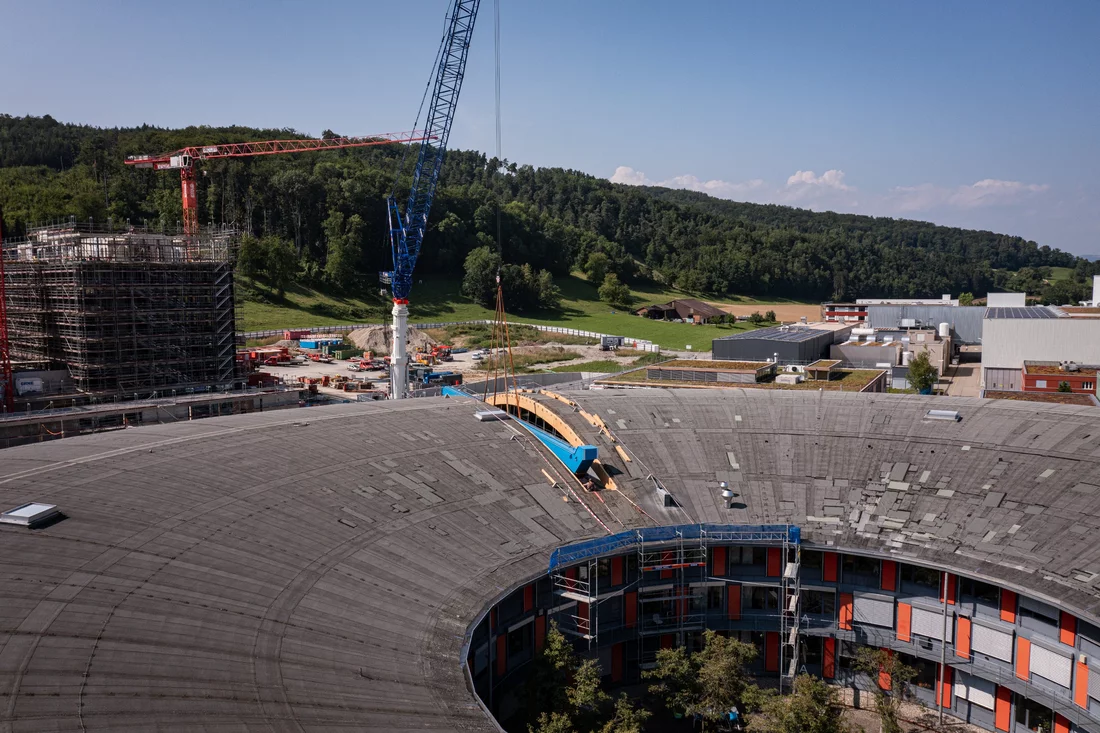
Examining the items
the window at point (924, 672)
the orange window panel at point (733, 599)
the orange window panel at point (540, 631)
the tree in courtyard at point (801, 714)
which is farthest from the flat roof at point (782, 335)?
the tree in courtyard at point (801, 714)

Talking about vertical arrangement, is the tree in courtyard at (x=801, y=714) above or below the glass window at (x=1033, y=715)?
above

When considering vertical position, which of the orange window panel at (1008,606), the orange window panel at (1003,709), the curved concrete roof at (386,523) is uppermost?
the curved concrete roof at (386,523)

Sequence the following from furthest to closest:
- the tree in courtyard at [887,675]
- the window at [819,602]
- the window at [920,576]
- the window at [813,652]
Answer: the window at [819,602] → the window at [813,652] → the window at [920,576] → the tree in courtyard at [887,675]

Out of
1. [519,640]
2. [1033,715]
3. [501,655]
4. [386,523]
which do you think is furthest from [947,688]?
[386,523]

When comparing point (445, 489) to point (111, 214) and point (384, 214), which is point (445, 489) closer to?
point (111, 214)

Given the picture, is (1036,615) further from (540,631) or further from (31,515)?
(31,515)

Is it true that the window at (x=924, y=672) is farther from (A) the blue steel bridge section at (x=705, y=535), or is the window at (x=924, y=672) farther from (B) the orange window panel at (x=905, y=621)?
(A) the blue steel bridge section at (x=705, y=535)
